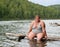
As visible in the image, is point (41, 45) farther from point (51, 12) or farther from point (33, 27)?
point (51, 12)

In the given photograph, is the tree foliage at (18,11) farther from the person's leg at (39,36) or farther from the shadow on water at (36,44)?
the shadow on water at (36,44)

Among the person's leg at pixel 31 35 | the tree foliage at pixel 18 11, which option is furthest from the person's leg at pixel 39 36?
the tree foliage at pixel 18 11

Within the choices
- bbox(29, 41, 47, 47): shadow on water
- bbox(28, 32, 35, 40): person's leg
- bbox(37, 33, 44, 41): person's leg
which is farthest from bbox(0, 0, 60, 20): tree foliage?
bbox(29, 41, 47, 47): shadow on water

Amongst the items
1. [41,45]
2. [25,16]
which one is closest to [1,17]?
[25,16]

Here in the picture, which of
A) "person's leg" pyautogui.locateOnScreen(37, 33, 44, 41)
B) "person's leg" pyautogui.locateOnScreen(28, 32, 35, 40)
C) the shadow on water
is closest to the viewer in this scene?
the shadow on water

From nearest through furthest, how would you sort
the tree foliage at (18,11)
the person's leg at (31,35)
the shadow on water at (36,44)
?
the shadow on water at (36,44), the person's leg at (31,35), the tree foliage at (18,11)

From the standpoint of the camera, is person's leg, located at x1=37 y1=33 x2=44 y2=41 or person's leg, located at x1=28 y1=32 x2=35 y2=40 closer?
person's leg, located at x1=37 y1=33 x2=44 y2=41

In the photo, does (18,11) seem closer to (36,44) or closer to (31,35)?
(31,35)

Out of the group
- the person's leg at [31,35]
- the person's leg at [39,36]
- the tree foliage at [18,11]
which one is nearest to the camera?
the person's leg at [39,36]

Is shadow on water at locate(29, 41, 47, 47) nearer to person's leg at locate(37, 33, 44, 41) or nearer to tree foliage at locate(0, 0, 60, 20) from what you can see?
person's leg at locate(37, 33, 44, 41)

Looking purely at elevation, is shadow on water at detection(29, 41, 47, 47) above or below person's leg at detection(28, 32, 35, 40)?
below

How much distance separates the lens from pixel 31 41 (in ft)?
55.0

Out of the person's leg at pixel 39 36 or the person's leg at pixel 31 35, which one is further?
the person's leg at pixel 31 35

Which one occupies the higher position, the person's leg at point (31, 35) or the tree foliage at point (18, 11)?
the person's leg at point (31, 35)
